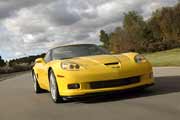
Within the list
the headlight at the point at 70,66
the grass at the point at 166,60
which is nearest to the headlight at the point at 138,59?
the headlight at the point at 70,66

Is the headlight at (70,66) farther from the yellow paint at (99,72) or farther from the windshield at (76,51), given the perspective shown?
the windshield at (76,51)

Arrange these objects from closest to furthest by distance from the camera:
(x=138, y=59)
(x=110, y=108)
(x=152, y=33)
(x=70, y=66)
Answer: (x=110, y=108), (x=70, y=66), (x=138, y=59), (x=152, y=33)

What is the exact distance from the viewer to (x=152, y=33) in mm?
100438

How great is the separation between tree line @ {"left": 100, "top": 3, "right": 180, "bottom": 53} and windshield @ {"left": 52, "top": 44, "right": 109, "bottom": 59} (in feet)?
241

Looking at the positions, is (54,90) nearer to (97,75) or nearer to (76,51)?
(97,75)

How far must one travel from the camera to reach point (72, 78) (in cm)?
862

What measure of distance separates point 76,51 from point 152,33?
300 feet

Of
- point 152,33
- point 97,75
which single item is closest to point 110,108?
point 97,75

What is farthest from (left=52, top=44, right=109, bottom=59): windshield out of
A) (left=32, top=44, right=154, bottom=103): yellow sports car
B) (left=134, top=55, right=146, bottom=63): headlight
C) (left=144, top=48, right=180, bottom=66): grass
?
(left=144, top=48, right=180, bottom=66): grass

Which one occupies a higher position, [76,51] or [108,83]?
[76,51]

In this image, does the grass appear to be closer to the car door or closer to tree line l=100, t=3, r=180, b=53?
the car door

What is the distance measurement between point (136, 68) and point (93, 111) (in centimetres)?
171

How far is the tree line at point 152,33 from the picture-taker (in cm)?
8669

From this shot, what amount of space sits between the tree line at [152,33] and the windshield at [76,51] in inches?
2896
